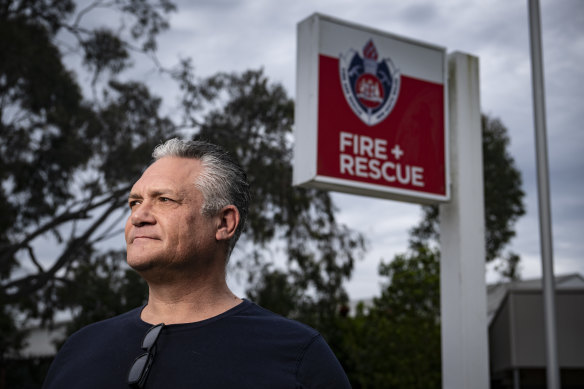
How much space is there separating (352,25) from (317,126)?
1263 millimetres

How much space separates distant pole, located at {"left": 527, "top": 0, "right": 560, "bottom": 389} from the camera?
834 cm

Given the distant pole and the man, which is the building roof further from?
the man

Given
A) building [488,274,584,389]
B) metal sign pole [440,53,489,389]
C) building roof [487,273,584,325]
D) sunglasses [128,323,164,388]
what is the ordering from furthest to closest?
1. building roof [487,273,584,325]
2. building [488,274,584,389]
3. metal sign pole [440,53,489,389]
4. sunglasses [128,323,164,388]

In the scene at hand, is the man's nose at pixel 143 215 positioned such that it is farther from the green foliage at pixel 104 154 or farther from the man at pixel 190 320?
the green foliage at pixel 104 154

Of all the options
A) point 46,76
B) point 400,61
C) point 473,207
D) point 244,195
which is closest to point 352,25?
point 400,61

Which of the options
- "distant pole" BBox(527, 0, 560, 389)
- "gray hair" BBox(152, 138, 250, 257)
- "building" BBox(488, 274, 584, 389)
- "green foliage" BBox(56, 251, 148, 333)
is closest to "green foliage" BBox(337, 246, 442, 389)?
"building" BBox(488, 274, 584, 389)

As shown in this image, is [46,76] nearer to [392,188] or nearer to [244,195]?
[392,188]

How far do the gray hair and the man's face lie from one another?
29mm

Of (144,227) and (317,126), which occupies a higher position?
(317,126)

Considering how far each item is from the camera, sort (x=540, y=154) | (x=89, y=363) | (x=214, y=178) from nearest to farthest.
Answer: (x=89, y=363) → (x=214, y=178) → (x=540, y=154)

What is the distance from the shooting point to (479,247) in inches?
309

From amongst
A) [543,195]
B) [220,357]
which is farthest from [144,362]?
[543,195]

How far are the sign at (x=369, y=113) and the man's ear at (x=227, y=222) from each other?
15.7 ft

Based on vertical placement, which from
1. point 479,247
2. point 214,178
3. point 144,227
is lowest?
point 144,227
